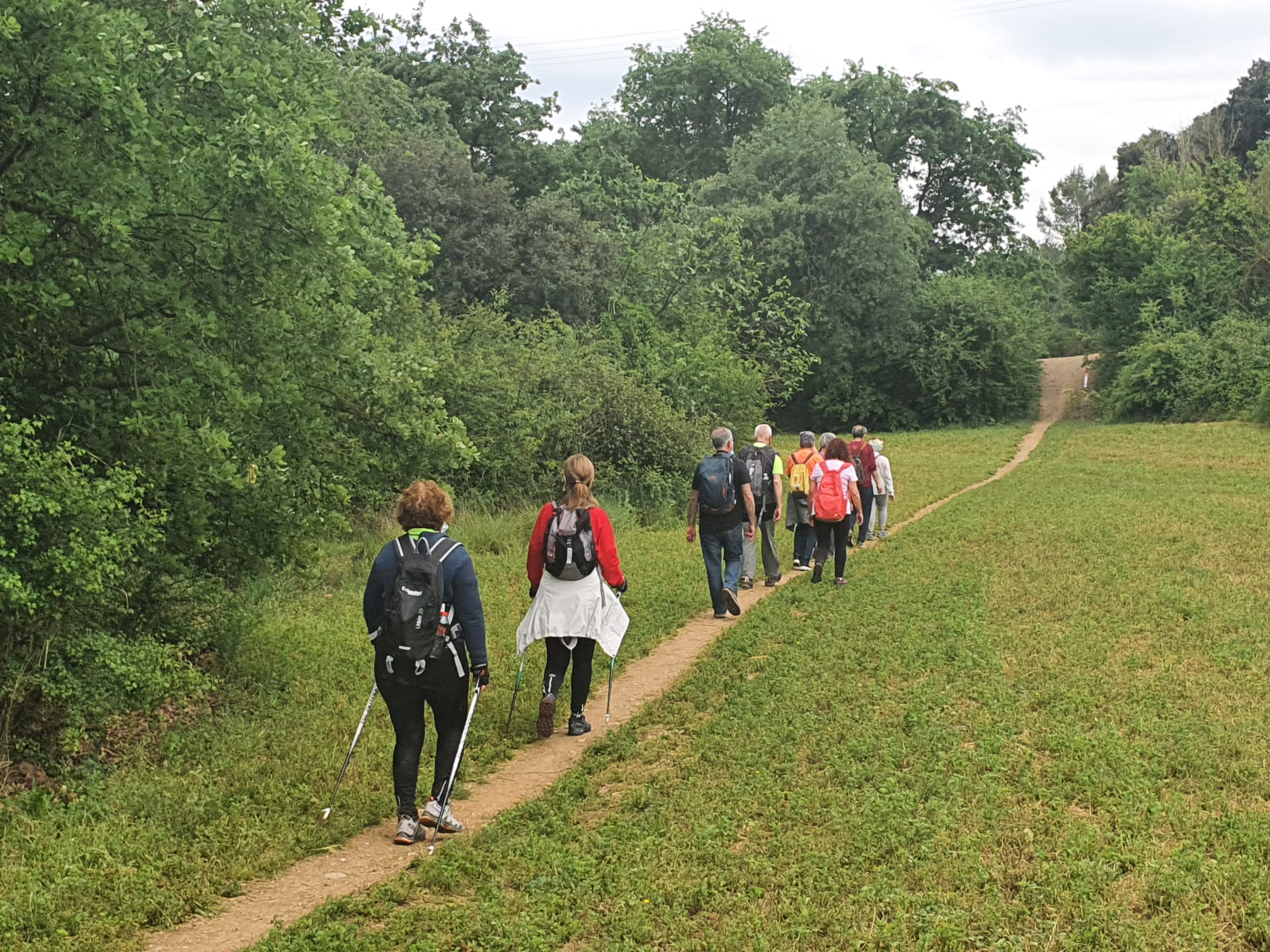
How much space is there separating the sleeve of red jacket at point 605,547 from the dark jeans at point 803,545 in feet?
23.7

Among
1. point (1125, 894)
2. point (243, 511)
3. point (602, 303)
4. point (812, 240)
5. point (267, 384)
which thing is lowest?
point (1125, 894)

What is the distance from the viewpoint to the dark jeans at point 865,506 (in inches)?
709

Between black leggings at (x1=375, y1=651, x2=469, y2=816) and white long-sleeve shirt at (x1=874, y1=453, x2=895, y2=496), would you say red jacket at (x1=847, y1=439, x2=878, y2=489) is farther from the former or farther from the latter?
black leggings at (x1=375, y1=651, x2=469, y2=816)

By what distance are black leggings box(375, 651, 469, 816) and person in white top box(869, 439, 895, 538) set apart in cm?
1200

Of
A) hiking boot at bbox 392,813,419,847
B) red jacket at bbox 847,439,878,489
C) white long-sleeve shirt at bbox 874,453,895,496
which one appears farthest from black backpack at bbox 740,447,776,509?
hiking boot at bbox 392,813,419,847

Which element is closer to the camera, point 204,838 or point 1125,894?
point 1125,894

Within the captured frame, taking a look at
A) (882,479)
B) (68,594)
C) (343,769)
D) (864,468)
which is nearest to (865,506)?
(882,479)

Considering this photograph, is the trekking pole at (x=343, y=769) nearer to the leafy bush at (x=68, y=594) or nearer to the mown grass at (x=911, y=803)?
the mown grass at (x=911, y=803)

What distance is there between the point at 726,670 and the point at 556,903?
191 inches

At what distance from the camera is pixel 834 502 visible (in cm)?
1388

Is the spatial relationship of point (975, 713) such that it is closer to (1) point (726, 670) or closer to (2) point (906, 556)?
(1) point (726, 670)

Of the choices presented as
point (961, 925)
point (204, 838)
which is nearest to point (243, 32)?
point (204, 838)

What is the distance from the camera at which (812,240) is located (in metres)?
46.2

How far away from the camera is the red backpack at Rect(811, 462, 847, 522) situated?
A: 13.9 m
